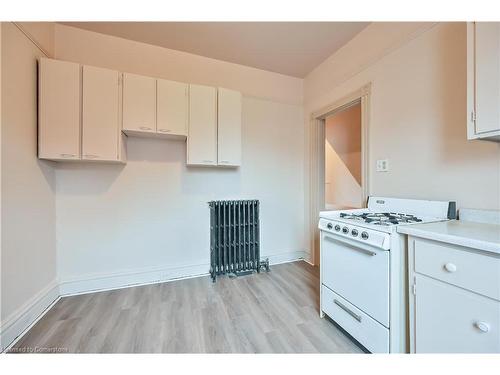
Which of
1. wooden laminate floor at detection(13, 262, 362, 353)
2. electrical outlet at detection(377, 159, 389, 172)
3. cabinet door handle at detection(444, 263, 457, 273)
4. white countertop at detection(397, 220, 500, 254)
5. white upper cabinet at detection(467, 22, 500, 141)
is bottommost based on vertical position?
wooden laminate floor at detection(13, 262, 362, 353)

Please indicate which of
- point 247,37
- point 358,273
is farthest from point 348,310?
point 247,37

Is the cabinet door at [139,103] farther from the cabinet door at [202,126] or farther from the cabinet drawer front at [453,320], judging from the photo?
the cabinet drawer front at [453,320]

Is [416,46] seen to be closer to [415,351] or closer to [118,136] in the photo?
[415,351]

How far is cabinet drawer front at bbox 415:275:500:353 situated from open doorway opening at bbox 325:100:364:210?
3.18 m

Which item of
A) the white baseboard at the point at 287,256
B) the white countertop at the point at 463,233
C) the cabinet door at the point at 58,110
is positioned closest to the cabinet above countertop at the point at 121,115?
the cabinet door at the point at 58,110

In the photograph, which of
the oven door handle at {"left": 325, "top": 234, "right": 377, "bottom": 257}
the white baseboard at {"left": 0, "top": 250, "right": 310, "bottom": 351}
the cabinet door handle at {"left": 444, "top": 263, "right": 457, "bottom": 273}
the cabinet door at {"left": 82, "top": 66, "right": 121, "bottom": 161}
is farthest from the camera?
the cabinet door at {"left": 82, "top": 66, "right": 121, "bottom": 161}

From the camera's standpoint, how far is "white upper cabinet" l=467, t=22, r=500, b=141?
1089mm

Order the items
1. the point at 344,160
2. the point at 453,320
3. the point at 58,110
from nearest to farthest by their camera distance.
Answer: the point at 453,320
the point at 58,110
the point at 344,160

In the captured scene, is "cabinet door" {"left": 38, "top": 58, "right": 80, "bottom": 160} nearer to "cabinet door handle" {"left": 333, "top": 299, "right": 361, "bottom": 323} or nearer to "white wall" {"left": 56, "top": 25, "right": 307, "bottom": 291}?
"white wall" {"left": 56, "top": 25, "right": 307, "bottom": 291}

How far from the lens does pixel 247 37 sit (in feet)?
7.73

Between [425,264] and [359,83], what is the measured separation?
1.93 meters

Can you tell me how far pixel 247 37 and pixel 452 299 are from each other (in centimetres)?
281

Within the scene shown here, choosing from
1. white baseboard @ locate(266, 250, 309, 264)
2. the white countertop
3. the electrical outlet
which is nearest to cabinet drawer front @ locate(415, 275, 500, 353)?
the white countertop

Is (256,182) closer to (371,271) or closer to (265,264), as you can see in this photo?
(265,264)
